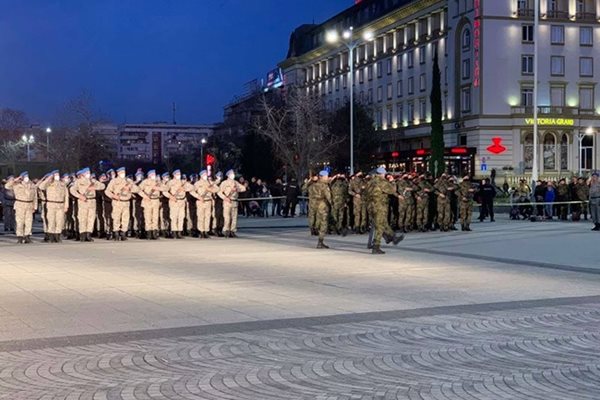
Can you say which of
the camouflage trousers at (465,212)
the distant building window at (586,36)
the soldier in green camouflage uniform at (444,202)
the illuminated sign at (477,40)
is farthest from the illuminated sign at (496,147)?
the soldier in green camouflage uniform at (444,202)

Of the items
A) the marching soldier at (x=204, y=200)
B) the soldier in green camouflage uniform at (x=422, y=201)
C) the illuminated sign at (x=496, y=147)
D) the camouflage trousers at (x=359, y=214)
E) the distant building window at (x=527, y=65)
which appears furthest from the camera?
the distant building window at (x=527, y=65)

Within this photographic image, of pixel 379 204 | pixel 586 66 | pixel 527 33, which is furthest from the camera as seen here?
pixel 586 66

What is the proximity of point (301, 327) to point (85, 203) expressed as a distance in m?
15.7

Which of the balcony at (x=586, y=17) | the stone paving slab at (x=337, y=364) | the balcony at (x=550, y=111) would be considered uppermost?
the balcony at (x=586, y=17)

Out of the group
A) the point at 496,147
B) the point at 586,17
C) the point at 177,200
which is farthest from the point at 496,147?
the point at 177,200

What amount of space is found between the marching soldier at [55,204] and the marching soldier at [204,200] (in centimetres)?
387

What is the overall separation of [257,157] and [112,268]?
2092 inches

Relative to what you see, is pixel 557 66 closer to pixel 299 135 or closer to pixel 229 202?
pixel 299 135

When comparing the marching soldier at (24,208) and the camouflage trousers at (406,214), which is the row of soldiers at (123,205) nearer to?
the marching soldier at (24,208)

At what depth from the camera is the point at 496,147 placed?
217 ft

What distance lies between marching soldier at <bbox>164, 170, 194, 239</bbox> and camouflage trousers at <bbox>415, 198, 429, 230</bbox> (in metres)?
7.22

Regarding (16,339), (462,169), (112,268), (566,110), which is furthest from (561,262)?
(566,110)

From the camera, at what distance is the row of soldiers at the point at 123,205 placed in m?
23.7

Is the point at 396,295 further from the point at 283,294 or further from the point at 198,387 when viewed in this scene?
the point at 198,387
